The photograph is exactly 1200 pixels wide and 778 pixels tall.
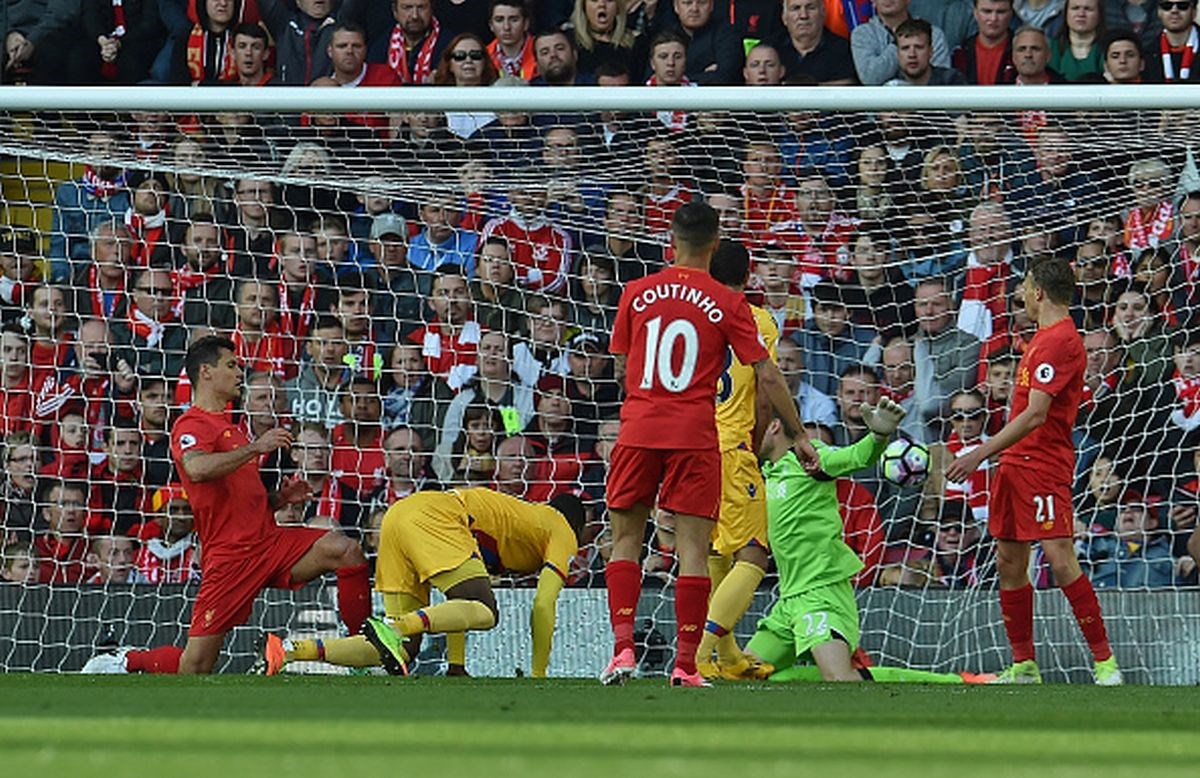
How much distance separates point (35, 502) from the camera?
33.7 feet

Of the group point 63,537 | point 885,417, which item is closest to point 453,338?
A: point 63,537

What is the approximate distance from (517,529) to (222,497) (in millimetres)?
1311

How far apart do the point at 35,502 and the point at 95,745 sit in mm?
6524

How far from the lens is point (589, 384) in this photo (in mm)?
10367

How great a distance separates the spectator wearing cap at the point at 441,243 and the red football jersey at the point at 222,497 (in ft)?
5.93

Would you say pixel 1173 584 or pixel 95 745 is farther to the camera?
pixel 1173 584

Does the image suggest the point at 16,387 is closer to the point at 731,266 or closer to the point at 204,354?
the point at 204,354

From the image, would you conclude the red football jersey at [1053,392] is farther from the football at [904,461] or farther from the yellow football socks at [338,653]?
the yellow football socks at [338,653]

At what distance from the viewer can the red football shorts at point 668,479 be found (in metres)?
7.08

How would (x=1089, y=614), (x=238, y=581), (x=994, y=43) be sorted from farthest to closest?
(x=994, y=43) → (x=238, y=581) → (x=1089, y=614)

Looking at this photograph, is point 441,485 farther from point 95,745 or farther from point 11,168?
point 95,745

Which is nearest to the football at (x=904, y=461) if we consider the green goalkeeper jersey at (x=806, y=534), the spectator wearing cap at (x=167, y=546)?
the green goalkeeper jersey at (x=806, y=534)

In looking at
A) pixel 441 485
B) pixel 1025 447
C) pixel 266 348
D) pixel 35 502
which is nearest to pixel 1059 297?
pixel 1025 447

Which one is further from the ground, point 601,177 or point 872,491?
point 601,177
